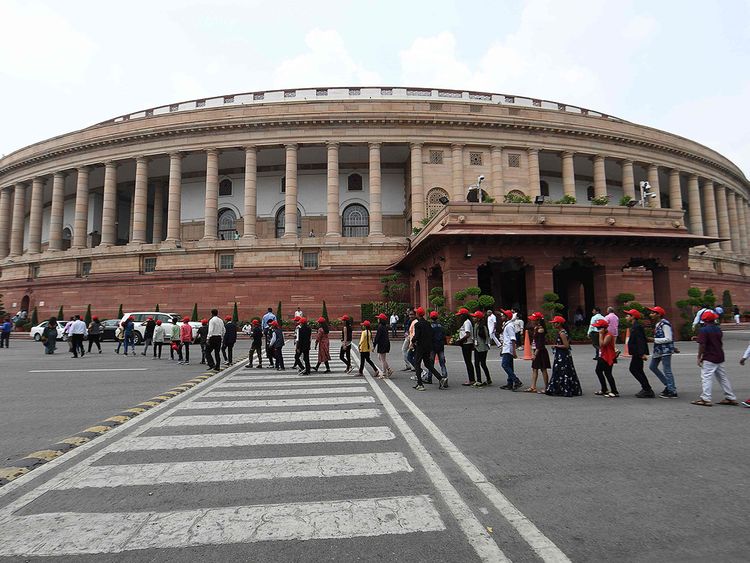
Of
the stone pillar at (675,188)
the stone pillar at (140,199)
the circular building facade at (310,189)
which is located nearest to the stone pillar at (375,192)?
the circular building facade at (310,189)

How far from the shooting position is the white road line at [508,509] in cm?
301

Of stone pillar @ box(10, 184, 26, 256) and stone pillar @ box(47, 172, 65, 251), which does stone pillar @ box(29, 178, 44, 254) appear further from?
stone pillar @ box(10, 184, 26, 256)

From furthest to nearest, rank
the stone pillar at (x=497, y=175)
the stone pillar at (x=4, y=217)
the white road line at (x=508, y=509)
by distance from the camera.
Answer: the stone pillar at (x=4, y=217) → the stone pillar at (x=497, y=175) → the white road line at (x=508, y=509)

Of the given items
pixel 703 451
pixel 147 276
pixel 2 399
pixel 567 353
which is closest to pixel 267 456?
pixel 703 451

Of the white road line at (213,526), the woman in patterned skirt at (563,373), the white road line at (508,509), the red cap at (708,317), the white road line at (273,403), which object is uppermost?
the red cap at (708,317)

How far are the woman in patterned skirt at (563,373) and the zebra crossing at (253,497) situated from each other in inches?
162

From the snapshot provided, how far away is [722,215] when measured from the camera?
158ft

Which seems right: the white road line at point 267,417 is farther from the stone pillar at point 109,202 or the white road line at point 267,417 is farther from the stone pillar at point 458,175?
the stone pillar at point 109,202

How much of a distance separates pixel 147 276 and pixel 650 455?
121ft

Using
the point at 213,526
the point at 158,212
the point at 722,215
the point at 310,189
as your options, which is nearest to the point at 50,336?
the point at 213,526

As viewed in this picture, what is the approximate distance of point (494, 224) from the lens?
22.5m

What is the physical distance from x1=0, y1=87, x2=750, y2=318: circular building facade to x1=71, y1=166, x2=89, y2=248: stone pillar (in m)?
0.14

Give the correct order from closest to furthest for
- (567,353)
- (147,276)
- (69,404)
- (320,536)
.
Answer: (320,536) → (69,404) → (567,353) → (147,276)

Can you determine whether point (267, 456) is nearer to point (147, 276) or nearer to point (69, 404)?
point (69, 404)
